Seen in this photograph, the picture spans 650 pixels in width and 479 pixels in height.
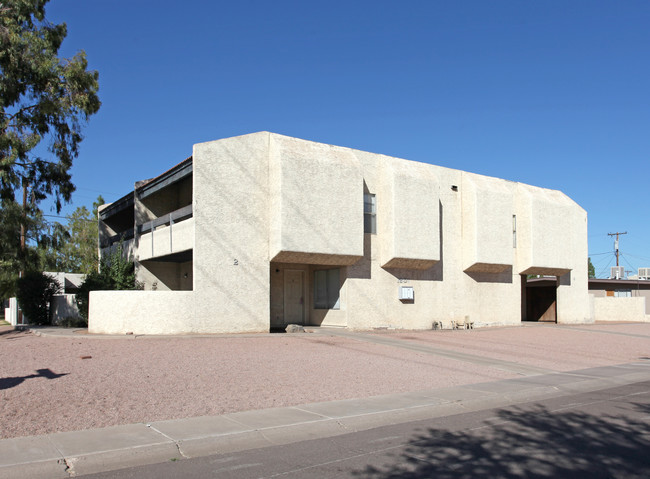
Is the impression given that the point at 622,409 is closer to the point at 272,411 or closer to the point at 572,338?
the point at 272,411

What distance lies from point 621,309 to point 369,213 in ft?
76.7

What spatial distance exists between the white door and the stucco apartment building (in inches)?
2.5

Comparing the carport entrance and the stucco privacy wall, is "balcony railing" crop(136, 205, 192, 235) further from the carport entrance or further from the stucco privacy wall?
the carport entrance

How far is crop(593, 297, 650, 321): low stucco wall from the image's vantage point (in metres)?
38.4

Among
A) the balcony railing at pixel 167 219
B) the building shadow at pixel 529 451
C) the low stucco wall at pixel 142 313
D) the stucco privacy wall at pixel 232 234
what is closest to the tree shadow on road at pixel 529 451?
the building shadow at pixel 529 451

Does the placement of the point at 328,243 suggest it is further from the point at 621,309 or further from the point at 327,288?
the point at 621,309

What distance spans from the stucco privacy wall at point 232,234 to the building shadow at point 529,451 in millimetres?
13148

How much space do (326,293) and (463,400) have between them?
49.2ft

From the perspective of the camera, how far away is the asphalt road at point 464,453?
6.17m

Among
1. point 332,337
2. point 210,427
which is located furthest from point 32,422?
point 332,337

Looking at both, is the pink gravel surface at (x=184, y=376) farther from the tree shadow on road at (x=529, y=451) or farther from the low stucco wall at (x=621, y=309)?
the low stucco wall at (x=621, y=309)

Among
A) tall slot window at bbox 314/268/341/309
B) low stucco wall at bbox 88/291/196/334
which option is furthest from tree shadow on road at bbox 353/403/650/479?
tall slot window at bbox 314/268/341/309

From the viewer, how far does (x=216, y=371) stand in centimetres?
1269

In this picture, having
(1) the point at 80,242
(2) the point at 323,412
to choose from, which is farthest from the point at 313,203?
(1) the point at 80,242
